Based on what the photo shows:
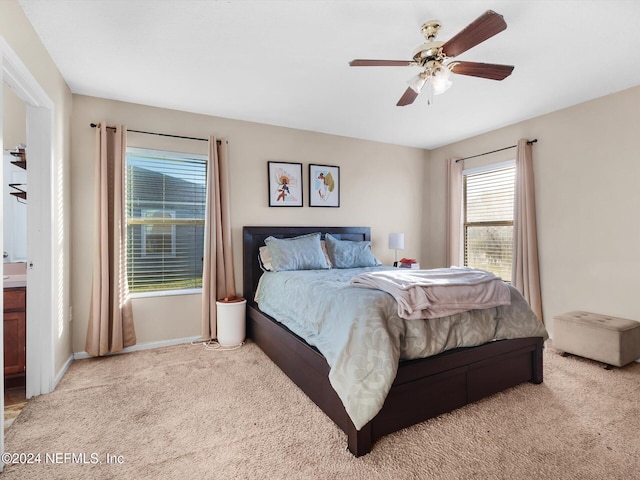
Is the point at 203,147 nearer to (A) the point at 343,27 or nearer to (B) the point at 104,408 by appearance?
(A) the point at 343,27

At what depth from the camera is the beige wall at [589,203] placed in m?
3.06

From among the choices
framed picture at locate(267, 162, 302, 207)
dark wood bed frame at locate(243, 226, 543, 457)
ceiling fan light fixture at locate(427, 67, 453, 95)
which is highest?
ceiling fan light fixture at locate(427, 67, 453, 95)

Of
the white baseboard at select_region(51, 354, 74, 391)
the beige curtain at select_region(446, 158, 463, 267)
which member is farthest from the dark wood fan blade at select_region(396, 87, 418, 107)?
the white baseboard at select_region(51, 354, 74, 391)

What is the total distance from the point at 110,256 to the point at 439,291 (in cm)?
305

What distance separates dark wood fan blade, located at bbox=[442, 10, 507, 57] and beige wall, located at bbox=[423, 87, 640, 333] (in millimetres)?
2378

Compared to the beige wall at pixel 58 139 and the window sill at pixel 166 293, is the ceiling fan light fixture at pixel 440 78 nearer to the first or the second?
the beige wall at pixel 58 139

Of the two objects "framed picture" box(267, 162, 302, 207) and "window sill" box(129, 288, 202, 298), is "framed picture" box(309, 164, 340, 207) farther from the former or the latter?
"window sill" box(129, 288, 202, 298)

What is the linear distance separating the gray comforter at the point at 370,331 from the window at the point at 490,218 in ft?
6.37

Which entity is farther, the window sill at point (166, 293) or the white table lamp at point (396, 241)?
the white table lamp at point (396, 241)

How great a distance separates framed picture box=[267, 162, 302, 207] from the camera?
159 inches

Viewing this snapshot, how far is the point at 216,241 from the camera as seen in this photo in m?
3.61

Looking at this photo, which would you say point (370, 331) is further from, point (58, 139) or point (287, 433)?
point (58, 139)

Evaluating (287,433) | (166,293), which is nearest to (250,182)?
(166,293)

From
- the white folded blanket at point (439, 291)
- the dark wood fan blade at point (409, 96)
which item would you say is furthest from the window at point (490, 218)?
the dark wood fan blade at point (409, 96)
